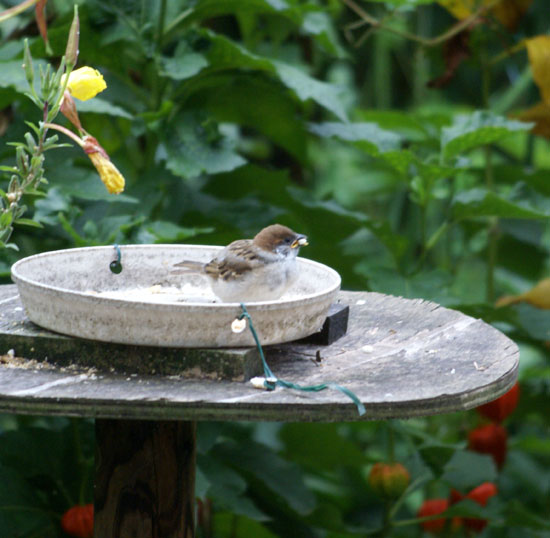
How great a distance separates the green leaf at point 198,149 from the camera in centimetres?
270

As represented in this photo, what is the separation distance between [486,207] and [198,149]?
0.84 meters

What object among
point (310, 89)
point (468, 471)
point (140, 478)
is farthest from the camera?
point (468, 471)

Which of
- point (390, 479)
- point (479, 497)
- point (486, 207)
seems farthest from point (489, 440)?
point (486, 207)

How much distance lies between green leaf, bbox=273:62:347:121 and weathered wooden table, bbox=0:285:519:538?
928 millimetres

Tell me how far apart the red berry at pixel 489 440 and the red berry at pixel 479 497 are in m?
0.15

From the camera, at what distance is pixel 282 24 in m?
3.41

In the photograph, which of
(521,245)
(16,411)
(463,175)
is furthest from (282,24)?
(16,411)

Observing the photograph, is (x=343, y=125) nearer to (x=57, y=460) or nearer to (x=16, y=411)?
(x=57, y=460)

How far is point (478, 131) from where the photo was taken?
2.75 meters

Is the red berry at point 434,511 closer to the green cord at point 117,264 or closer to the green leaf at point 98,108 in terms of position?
the green cord at point 117,264

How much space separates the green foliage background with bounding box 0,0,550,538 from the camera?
Answer: 270 centimetres

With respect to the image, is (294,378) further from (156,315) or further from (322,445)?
(322,445)

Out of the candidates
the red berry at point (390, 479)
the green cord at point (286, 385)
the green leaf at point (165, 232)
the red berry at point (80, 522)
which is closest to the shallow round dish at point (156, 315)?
the green cord at point (286, 385)

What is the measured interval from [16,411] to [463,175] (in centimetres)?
234
